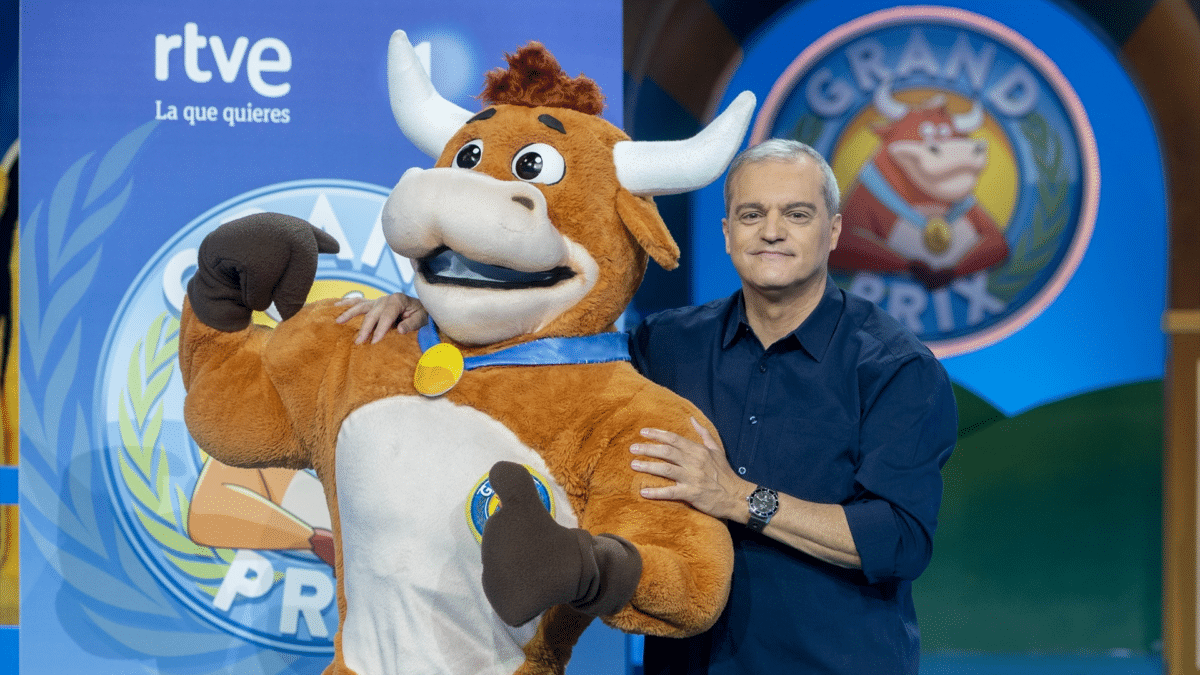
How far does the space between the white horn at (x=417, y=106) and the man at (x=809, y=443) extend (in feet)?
1.00

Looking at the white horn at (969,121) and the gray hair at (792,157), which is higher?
the white horn at (969,121)

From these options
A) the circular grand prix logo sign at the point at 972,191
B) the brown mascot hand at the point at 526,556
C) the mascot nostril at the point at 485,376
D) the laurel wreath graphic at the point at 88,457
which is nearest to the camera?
the brown mascot hand at the point at 526,556

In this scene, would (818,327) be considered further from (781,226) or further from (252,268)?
(252,268)

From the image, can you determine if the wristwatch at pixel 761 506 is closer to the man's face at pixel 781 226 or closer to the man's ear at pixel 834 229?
the man's face at pixel 781 226

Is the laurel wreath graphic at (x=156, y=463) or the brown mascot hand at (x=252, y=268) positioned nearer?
the brown mascot hand at (x=252, y=268)

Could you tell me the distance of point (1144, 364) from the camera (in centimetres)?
386

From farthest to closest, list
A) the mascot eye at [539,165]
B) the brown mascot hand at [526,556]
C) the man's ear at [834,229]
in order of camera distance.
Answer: the man's ear at [834,229], the mascot eye at [539,165], the brown mascot hand at [526,556]

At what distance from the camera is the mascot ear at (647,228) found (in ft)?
5.64

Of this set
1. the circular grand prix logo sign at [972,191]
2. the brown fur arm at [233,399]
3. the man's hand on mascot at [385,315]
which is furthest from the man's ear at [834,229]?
the circular grand prix logo sign at [972,191]

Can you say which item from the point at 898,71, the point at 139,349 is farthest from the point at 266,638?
the point at 898,71

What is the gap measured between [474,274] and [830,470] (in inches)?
28.0

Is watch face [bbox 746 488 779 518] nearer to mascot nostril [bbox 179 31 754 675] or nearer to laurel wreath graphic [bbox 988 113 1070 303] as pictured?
mascot nostril [bbox 179 31 754 675]

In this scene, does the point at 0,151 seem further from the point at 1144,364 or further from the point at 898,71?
the point at 1144,364

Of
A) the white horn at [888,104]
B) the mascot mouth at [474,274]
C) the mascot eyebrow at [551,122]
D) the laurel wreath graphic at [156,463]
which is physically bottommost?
the laurel wreath graphic at [156,463]
